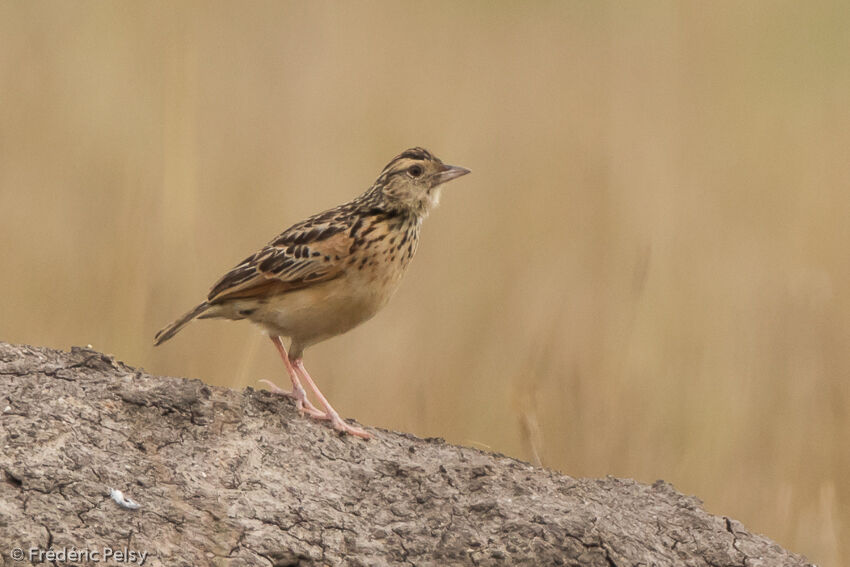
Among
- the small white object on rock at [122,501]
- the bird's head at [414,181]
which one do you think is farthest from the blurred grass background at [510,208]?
the bird's head at [414,181]

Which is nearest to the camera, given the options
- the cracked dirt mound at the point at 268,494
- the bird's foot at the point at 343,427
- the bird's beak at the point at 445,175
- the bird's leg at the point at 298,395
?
the cracked dirt mound at the point at 268,494

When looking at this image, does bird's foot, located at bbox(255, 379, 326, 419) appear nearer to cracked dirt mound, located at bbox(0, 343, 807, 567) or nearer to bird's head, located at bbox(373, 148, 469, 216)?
cracked dirt mound, located at bbox(0, 343, 807, 567)

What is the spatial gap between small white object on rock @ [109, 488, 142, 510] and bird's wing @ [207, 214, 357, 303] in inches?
92.8

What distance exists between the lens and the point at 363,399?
9.98 meters

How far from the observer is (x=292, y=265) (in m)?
7.45

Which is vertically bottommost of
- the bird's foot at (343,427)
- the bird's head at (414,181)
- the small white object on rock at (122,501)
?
the small white object on rock at (122,501)

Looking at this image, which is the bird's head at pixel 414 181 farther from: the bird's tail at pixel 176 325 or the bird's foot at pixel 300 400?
the bird's foot at pixel 300 400

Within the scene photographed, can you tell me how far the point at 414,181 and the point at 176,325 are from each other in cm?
154

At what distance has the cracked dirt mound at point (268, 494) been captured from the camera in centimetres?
509

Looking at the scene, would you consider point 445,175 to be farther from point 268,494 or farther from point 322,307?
point 268,494

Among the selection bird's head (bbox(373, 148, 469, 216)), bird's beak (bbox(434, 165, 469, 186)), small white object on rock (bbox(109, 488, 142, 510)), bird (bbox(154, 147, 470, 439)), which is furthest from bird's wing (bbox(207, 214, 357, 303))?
small white object on rock (bbox(109, 488, 142, 510))

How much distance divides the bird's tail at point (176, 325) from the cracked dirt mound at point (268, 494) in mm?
1281

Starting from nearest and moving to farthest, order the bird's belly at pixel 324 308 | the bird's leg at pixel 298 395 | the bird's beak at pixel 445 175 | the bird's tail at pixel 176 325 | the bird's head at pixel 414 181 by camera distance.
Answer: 1. the bird's leg at pixel 298 395
2. the bird's belly at pixel 324 308
3. the bird's tail at pixel 176 325
4. the bird's head at pixel 414 181
5. the bird's beak at pixel 445 175

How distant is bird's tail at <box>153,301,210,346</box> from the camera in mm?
7488
